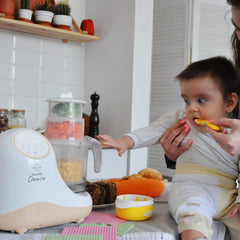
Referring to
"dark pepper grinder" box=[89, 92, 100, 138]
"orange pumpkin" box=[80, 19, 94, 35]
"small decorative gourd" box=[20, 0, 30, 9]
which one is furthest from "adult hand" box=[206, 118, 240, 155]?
"orange pumpkin" box=[80, 19, 94, 35]

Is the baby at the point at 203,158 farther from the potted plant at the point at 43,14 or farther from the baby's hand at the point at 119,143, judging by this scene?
the potted plant at the point at 43,14

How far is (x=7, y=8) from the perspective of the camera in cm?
242

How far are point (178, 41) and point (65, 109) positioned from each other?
302 cm

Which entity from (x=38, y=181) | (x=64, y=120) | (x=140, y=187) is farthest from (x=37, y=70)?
(x=38, y=181)

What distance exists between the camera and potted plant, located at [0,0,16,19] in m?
2.40

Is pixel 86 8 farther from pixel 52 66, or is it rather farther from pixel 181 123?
pixel 181 123

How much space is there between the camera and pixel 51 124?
908 mm

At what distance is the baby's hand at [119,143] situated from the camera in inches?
45.4

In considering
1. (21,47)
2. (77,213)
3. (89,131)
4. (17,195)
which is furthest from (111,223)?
(21,47)

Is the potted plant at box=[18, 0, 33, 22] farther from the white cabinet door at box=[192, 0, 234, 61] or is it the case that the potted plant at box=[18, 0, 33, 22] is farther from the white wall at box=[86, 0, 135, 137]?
the white cabinet door at box=[192, 0, 234, 61]

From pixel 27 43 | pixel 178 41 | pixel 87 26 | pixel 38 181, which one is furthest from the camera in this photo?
pixel 178 41

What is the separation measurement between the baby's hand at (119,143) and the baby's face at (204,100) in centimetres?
21

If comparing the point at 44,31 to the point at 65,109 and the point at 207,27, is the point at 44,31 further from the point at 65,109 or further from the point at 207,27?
the point at 65,109

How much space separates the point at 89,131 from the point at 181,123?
141 centimetres
